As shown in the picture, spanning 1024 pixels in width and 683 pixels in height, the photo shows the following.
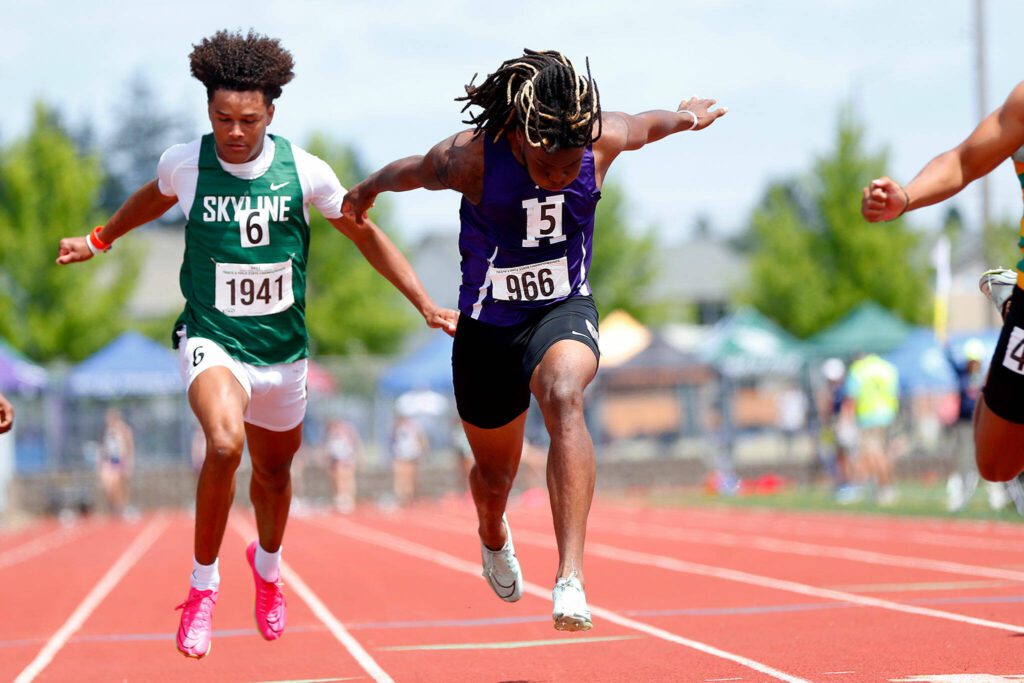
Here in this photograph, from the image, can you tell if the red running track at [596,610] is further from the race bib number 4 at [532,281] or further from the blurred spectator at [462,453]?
the blurred spectator at [462,453]

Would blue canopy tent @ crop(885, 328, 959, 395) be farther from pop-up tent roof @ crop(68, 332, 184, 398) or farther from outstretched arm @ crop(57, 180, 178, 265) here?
outstretched arm @ crop(57, 180, 178, 265)

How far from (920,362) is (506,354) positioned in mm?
23463

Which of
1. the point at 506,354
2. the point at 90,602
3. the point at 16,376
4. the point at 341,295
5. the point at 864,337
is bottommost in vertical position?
the point at 90,602

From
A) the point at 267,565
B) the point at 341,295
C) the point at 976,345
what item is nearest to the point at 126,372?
the point at 976,345

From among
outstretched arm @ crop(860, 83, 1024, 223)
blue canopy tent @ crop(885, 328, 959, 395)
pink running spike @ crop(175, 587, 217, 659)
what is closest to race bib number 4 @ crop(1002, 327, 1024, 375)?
outstretched arm @ crop(860, 83, 1024, 223)

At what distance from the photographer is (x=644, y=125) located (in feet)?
19.5

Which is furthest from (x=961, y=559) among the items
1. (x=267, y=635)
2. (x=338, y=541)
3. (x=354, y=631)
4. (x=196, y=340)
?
(x=338, y=541)

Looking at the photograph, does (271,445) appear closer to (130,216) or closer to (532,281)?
(130,216)

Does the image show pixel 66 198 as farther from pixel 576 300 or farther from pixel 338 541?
pixel 576 300

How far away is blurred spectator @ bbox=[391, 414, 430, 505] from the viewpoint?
84.5 feet

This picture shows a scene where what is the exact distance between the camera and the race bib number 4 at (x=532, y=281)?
5.66 m

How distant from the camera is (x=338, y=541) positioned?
56.3 feet

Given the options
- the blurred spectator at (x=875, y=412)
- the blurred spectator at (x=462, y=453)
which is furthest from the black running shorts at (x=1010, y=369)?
the blurred spectator at (x=462, y=453)

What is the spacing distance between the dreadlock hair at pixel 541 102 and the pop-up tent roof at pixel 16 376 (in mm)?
19744
